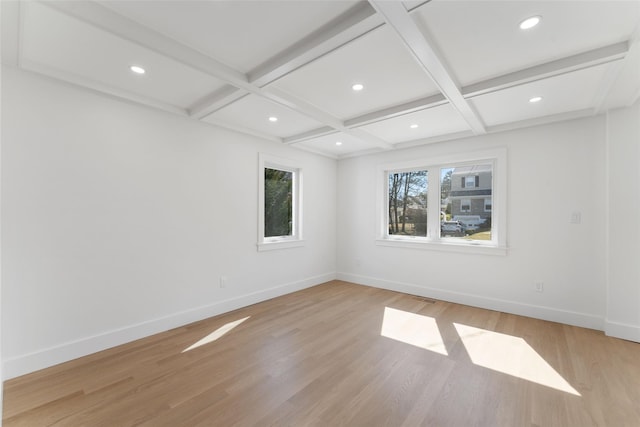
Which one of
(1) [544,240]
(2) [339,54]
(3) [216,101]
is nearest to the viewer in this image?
(2) [339,54]

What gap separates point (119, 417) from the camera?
1.77 m

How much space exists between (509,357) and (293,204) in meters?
3.56

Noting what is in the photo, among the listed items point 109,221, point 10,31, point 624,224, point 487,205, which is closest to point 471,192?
point 487,205

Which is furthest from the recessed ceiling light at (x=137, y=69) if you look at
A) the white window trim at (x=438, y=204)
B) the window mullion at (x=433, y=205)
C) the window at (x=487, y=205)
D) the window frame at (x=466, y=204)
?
the window at (x=487, y=205)

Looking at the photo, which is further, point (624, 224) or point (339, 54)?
point (624, 224)

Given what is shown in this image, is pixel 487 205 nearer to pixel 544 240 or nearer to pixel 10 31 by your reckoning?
pixel 544 240

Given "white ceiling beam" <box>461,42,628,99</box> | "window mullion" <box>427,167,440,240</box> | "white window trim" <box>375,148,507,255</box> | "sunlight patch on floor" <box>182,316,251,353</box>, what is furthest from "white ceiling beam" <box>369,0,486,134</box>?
"sunlight patch on floor" <box>182,316,251,353</box>

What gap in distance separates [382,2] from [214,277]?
10.9 feet

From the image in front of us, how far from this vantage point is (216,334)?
2.98m

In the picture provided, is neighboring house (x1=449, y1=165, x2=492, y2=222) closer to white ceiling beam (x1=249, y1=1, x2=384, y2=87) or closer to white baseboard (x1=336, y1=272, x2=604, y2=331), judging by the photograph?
white baseboard (x1=336, y1=272, x2=604, y2=331)

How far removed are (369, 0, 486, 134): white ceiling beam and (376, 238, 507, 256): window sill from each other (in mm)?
1990

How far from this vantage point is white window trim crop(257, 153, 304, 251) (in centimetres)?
410

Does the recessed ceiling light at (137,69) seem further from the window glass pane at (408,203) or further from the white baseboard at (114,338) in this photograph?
the window glass pane at (408,203)

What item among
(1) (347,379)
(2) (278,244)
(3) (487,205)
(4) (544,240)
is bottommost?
(1) (347,379)
